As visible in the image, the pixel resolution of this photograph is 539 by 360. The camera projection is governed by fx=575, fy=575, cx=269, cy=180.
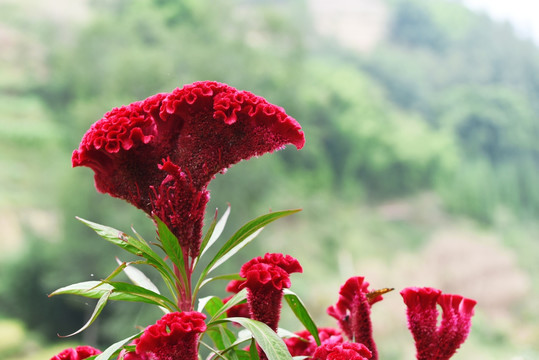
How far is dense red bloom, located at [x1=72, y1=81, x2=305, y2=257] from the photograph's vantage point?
0.56m

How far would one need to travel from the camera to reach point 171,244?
0.57 metres

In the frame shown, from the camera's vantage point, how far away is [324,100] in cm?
1278

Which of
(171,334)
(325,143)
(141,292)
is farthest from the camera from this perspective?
(325,143)

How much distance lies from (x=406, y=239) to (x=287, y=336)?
36.3 ft

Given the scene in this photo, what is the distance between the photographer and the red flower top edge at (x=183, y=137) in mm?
557

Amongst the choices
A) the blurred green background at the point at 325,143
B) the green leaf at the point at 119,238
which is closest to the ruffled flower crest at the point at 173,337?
the green leaf at the point at 119,238

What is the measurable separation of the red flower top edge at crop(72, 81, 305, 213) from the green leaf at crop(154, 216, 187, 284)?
0.04 m

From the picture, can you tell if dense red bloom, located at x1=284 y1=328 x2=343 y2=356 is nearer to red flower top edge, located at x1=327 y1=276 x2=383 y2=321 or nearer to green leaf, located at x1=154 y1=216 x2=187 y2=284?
red flower top edge, located at x1=327 y1=276 x2=383 y2=321

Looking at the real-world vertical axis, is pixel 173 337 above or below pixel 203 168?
below

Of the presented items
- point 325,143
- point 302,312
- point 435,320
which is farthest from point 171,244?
point 325,143

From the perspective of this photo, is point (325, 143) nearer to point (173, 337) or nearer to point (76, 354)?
point (76, 354)

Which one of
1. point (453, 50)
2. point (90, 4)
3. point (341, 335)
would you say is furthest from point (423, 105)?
point (341, 335)

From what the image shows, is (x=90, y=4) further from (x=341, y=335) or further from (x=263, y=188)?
(x=341, y=335)

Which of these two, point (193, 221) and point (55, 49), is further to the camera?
point (55, 49)
